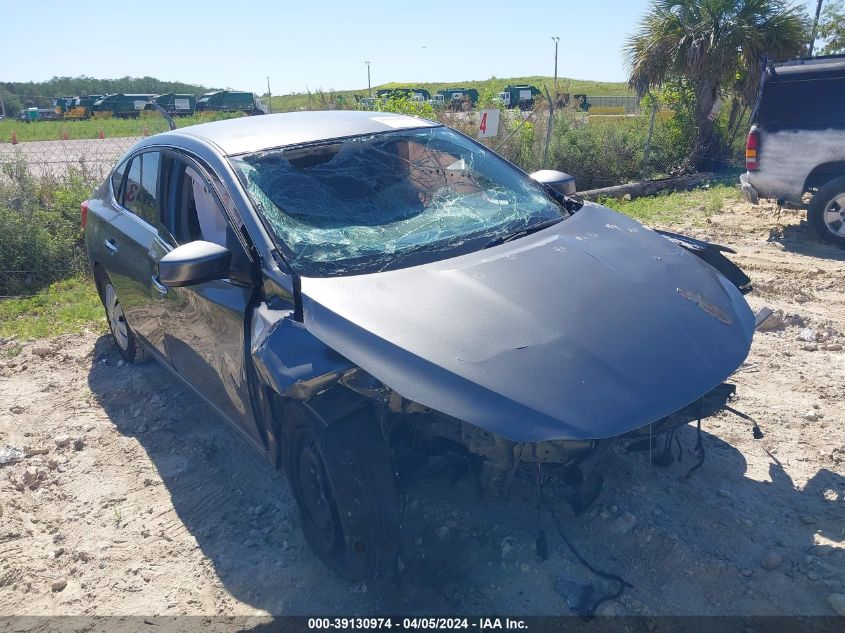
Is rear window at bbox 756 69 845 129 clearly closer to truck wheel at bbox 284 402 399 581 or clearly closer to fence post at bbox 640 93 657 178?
fence post at bbox 640 93 657 178

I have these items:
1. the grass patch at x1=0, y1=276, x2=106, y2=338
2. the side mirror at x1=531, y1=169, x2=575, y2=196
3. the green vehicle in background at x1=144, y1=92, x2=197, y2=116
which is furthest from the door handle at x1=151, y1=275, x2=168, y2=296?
the green vehicle in background at x1=144, y1=92, x2=197, y2=116

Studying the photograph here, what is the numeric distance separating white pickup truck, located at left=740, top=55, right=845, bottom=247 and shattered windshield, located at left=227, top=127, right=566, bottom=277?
16.9ft

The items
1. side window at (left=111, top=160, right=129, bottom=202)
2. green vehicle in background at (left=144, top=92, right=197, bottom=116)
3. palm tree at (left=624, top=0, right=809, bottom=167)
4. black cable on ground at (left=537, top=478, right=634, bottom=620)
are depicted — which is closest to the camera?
black cable on ground at (left=537, top=478, right=634, bottom=620)

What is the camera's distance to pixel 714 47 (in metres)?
13.0

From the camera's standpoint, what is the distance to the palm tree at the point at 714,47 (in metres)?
13.1

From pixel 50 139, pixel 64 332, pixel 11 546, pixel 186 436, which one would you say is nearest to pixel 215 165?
pixel 186 436

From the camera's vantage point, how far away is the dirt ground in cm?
274

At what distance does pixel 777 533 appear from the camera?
9.64 ft

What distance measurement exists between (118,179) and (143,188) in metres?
0.63

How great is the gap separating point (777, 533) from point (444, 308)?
1.74 metres

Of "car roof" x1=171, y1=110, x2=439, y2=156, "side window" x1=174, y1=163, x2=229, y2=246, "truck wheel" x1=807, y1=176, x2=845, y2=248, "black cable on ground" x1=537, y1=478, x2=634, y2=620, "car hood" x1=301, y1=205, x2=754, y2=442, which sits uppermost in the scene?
"car roof" x1=171, y1=110, x2=439, y2=156

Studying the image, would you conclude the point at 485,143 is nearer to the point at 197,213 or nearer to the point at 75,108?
the point at 197,213

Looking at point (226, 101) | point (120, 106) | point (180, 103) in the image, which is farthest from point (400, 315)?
point (120, 106)

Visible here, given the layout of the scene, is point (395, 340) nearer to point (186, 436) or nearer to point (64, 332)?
point (186, 436)
